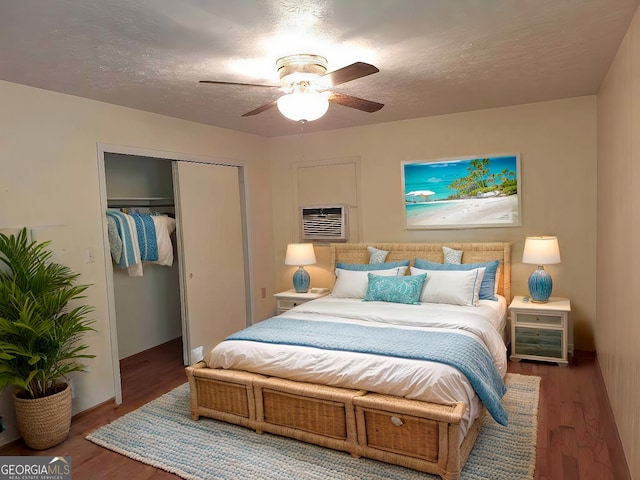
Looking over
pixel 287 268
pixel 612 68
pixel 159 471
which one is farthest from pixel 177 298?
pixel 612 68

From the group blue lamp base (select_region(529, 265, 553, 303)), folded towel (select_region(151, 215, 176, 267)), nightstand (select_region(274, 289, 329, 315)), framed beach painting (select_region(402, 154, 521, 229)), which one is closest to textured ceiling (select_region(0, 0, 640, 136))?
framed beach painting (select_region(402, 154, 521, 229))

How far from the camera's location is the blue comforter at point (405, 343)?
8.27ft

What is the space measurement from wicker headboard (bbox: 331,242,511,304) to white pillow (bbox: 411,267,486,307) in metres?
0.32

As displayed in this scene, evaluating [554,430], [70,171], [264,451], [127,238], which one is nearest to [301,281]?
[127,238]

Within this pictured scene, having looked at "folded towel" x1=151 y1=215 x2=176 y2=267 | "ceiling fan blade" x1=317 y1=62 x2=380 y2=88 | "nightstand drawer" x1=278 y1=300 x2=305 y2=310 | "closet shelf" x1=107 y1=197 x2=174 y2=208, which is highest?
"ceiling fan blade" x1=317 y1=62 x2=380 y2=88


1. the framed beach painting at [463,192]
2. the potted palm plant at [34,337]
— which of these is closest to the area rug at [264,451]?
the potted palm plant at [34,337]

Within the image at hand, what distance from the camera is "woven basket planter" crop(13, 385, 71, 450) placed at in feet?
8.97

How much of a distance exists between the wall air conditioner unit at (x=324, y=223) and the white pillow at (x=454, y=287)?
1332 millimetres

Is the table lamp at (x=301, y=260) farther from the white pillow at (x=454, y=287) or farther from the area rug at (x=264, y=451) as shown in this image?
the area rug at (x=264, y=451)

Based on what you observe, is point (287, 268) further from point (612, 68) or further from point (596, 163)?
point (612, 68)

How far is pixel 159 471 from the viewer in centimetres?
251

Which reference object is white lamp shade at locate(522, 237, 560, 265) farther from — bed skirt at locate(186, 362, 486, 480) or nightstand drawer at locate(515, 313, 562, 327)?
bed skirt at locate(186, 362, 486, 480)

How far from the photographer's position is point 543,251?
3.76 meters

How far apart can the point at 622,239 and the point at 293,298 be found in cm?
309
